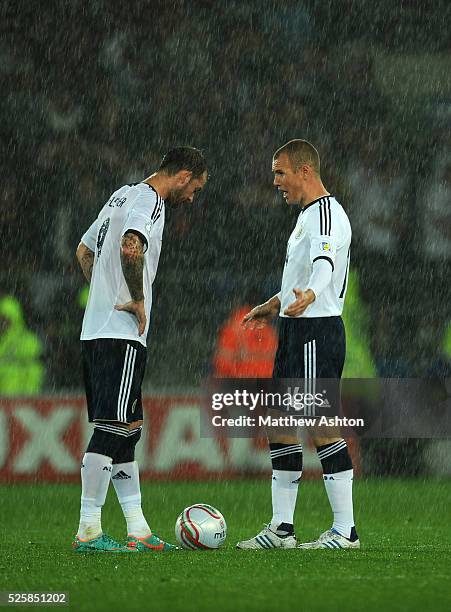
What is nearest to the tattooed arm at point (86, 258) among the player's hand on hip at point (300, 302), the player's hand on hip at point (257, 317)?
the player's hand on hip at point (257, 317)

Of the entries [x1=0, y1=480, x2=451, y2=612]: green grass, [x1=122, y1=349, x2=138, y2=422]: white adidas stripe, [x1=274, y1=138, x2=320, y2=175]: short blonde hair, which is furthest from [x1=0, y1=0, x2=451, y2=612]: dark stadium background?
[x1=122, y1=349, x2=138, y2=422]: white adidas stripe

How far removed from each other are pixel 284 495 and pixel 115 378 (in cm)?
98

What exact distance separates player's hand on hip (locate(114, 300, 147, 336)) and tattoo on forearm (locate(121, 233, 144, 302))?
0.09 m

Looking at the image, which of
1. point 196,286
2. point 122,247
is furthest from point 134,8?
point 122,247

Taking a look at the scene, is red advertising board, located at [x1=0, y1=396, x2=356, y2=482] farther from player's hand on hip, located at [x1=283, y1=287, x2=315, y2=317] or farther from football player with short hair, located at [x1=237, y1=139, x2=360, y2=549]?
player's hand on hip, located at [x1=283, y1=287, x2=315, y2=317]

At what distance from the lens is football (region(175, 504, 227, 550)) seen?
5926 mm

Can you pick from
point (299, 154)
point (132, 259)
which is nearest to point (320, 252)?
point (299, 154)

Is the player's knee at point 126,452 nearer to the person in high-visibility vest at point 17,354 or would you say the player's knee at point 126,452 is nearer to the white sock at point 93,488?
the white sock at point 93,488

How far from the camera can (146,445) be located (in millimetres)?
11469

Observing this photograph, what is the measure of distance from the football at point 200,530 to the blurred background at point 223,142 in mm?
9224

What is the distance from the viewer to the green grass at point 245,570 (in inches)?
165

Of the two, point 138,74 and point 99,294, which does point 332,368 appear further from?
point 138,74

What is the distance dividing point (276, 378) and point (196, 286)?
10.2 m

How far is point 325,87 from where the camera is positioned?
59.8 feet
